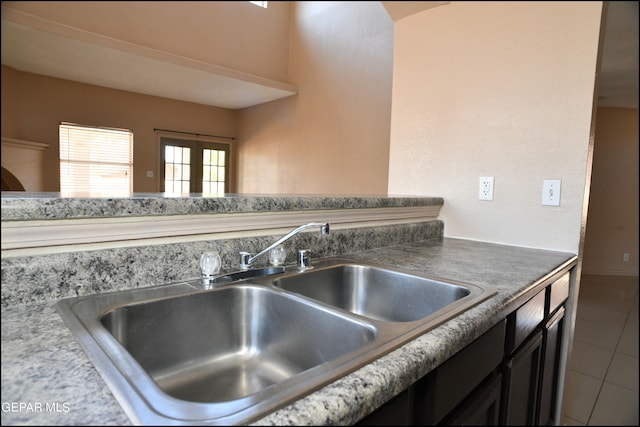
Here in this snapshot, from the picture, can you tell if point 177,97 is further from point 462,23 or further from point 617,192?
point 617,192

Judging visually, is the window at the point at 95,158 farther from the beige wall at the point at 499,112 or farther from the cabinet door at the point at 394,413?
the cabinet door at the point at 394,413

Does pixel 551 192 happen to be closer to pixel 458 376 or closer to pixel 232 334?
pixel 458 376

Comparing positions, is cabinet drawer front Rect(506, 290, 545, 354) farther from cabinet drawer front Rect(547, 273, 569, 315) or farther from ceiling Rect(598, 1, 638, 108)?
ceiling Rect(598, 1, 638, 108)

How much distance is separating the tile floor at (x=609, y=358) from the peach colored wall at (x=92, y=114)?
578 centimetres

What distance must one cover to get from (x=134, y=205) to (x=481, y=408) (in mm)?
767

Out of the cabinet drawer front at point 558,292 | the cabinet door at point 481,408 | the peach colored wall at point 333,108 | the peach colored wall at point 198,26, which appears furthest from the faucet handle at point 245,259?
the peach colored wall at point 198,26

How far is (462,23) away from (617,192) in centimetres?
137

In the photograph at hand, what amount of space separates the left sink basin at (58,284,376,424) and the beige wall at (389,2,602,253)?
1064mm

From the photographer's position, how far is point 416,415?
545 mm

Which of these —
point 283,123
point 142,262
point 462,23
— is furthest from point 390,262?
point 283,123

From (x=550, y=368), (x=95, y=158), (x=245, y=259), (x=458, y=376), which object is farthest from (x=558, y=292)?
(x=95, y=158)

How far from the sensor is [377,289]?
1.02 metres

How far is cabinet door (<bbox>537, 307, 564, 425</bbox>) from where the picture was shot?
1105 millimetres

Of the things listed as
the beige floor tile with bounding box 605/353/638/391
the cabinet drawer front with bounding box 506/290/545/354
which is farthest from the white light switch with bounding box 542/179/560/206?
the beige floor tile with bounding box 605/353/638/391
